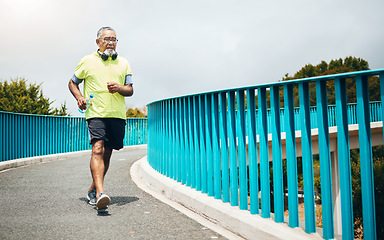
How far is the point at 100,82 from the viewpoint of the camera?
4602 mm

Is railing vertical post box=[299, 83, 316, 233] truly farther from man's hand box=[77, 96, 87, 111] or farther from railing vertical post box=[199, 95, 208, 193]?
man's hand box=[77, 96, 87, 111]

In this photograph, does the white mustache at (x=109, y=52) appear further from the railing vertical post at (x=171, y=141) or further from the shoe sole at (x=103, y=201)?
the shoe sole at (x=103, y=201)

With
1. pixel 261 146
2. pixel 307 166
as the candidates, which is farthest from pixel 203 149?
pixel 307 166

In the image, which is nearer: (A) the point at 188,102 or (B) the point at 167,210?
(B) the point at 167,210

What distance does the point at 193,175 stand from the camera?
4945 mm

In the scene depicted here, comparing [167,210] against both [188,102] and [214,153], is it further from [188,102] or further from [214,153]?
[188,102]

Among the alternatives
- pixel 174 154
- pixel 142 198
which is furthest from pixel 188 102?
pixel 142 198

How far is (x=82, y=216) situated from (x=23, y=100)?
3222cm

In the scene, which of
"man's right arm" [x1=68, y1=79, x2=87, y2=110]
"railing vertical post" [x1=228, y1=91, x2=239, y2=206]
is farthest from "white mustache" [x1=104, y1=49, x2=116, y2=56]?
"railing vertical post" [x1=228, y1=91, x2=239, y2=206]

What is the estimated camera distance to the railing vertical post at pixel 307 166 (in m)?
3.05

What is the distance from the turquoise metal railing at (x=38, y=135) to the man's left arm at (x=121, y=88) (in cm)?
596

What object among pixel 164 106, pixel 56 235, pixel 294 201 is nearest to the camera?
pixel 294 201

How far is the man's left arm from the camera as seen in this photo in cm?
451

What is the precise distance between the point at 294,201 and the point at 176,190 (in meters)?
2.03
